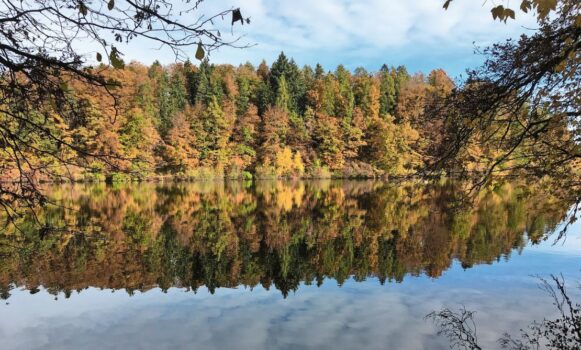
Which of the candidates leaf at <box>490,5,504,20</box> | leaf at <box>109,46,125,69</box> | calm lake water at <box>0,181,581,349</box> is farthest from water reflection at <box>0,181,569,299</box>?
leaf at <box>109,46,125,69</box>

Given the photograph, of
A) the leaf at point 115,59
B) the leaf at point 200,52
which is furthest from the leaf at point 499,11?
the leaf at point 115,59

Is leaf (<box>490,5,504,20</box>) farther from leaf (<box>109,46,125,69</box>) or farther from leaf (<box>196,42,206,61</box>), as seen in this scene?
leaf (<box>109,46,125,69</box>)

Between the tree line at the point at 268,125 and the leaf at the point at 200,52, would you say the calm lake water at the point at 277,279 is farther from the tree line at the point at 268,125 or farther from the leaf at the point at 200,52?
the tree line at the point at 268,125

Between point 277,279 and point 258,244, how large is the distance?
338 centimetres

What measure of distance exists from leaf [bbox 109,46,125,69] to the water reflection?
10.4 ft

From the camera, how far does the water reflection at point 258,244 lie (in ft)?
30.0

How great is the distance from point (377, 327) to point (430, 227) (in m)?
8.57

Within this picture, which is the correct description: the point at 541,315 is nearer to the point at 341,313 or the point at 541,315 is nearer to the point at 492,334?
the point at 492,334

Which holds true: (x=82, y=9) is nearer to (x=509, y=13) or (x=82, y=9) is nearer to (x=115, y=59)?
(x=115, y=59)

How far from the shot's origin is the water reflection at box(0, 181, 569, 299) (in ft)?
30.0

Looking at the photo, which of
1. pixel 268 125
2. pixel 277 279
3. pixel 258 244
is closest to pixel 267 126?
pixel 268 125

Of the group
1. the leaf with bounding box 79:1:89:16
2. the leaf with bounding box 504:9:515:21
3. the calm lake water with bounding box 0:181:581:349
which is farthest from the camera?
the calm lake water with bounding box 0:181:581:349

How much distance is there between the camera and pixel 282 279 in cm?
924

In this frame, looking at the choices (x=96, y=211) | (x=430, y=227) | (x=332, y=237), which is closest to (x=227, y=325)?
(x=332, y=237)
